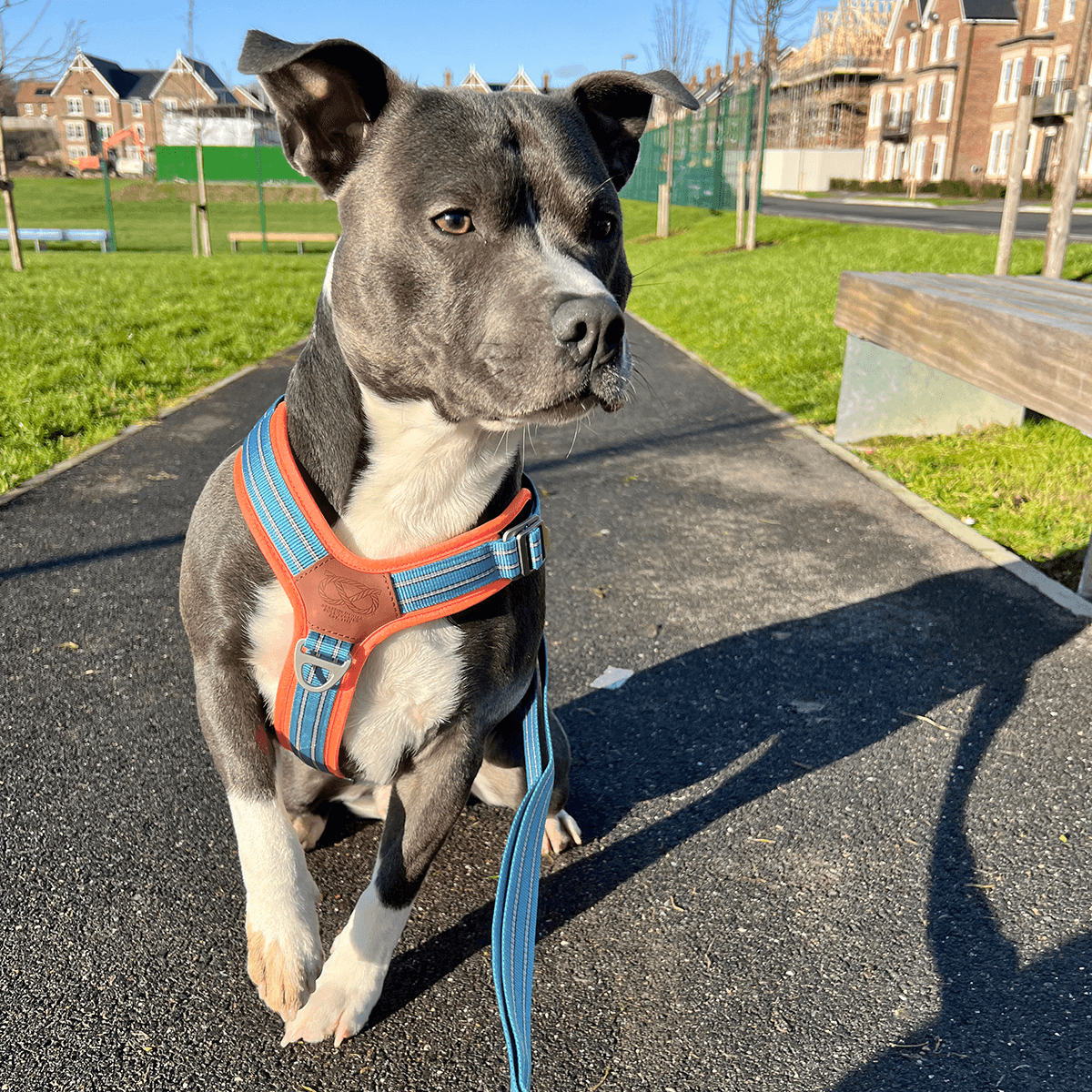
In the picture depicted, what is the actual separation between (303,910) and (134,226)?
3631 cm

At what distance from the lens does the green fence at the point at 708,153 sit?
2352 cm

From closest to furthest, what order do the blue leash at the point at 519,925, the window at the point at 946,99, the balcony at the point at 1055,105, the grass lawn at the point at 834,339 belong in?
1. the blue leash at the point at 519,925
2. the grass lawn at the point at 834,339
3. the balcony at the point at 1055,105
4. the window at the point at 946,99

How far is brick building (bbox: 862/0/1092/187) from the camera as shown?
53281mm

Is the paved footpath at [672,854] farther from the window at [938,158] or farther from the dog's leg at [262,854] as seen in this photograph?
the window at [938,158]

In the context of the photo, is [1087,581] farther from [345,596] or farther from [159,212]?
[159,212]

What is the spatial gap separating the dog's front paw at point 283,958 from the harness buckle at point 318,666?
511mm

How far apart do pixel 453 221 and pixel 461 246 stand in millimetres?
57

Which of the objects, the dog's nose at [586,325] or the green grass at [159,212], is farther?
the green grass at [159,212]

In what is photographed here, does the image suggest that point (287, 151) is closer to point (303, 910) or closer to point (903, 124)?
point (303, 910)

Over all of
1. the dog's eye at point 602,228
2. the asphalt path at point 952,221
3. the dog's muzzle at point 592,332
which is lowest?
the asphalt path at point 952,221

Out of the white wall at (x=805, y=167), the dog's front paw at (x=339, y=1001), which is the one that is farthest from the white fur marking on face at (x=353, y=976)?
the white wall at (x=805, y=167)

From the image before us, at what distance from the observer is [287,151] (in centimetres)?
241

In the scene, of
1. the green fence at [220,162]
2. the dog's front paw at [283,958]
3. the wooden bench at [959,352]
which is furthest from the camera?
the green fence at [220,162]

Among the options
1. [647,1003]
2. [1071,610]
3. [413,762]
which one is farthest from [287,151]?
[1071,610]
